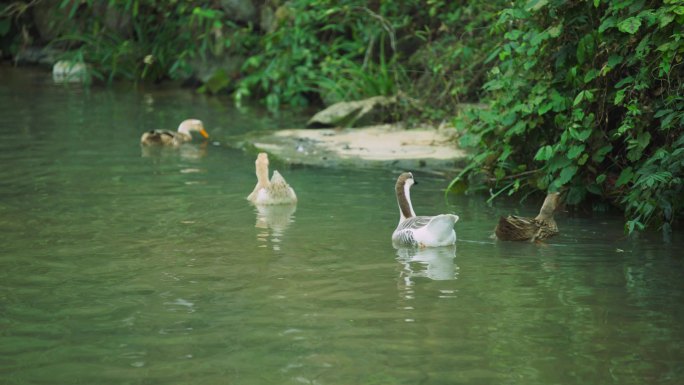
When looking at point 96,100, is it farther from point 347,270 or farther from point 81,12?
point 347,270

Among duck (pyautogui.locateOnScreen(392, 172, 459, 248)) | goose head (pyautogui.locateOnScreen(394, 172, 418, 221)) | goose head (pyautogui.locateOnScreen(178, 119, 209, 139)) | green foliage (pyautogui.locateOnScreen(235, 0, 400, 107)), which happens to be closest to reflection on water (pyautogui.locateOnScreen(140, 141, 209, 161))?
goose head (pyautogui.locateOnScreen(178, 119, 209, 139))

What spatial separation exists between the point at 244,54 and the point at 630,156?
14017 millimetres

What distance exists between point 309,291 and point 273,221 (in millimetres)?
2703

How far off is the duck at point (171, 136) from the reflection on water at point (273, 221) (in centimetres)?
467

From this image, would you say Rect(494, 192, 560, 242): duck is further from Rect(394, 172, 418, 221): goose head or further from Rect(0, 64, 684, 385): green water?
Rect(394, 172, 418, 221): goose head

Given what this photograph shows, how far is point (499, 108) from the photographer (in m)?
11.3

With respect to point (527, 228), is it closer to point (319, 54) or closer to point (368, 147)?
point (368, 147)

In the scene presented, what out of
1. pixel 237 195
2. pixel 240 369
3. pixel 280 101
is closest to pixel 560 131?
pixel 237 195

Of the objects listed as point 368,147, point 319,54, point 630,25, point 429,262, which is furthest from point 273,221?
point 319,54

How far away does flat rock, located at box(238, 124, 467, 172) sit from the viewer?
13477 mm

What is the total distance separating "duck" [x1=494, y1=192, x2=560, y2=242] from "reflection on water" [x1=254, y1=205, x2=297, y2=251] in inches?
73.1

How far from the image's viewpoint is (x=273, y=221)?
1041cm

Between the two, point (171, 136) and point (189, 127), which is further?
point (189, 127)

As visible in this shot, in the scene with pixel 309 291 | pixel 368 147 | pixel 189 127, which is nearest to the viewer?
pixel 309 291
